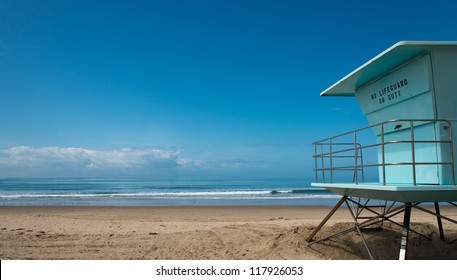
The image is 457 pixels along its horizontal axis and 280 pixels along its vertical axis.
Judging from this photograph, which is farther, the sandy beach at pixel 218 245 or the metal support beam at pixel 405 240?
the sandy beach at pixel 218 245

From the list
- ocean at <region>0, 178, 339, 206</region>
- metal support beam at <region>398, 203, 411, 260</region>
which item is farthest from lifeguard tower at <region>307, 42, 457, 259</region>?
ocean at <region>0, 178, 339, 206</region>

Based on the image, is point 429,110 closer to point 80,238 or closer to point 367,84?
point 367,84

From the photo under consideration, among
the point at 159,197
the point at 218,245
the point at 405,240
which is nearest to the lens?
the point at 405,240

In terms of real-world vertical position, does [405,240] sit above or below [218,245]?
above

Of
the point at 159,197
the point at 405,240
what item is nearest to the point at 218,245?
the point at 405,240

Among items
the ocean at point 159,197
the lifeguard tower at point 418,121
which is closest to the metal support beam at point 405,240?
the lifeguard tower at point 418,121

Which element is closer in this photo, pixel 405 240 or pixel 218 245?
pixel 405 240

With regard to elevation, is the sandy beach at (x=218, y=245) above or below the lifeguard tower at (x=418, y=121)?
below

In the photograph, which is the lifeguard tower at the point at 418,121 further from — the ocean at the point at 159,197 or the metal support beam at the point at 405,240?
the ocean at the point at 159,197

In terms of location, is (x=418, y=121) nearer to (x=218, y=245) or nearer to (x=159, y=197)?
(x=218, y=245)

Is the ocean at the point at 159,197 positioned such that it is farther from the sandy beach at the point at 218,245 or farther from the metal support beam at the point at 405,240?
the metal support beam at the point at 405,240

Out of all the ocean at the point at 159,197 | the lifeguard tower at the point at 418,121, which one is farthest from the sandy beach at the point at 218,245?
the ocean at the point at 159,197

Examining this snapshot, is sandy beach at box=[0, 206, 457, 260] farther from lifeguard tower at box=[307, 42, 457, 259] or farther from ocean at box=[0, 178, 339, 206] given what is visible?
ocean at box=[0, 178, 339, 206]

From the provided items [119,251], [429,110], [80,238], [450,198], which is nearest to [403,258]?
[450,198]
